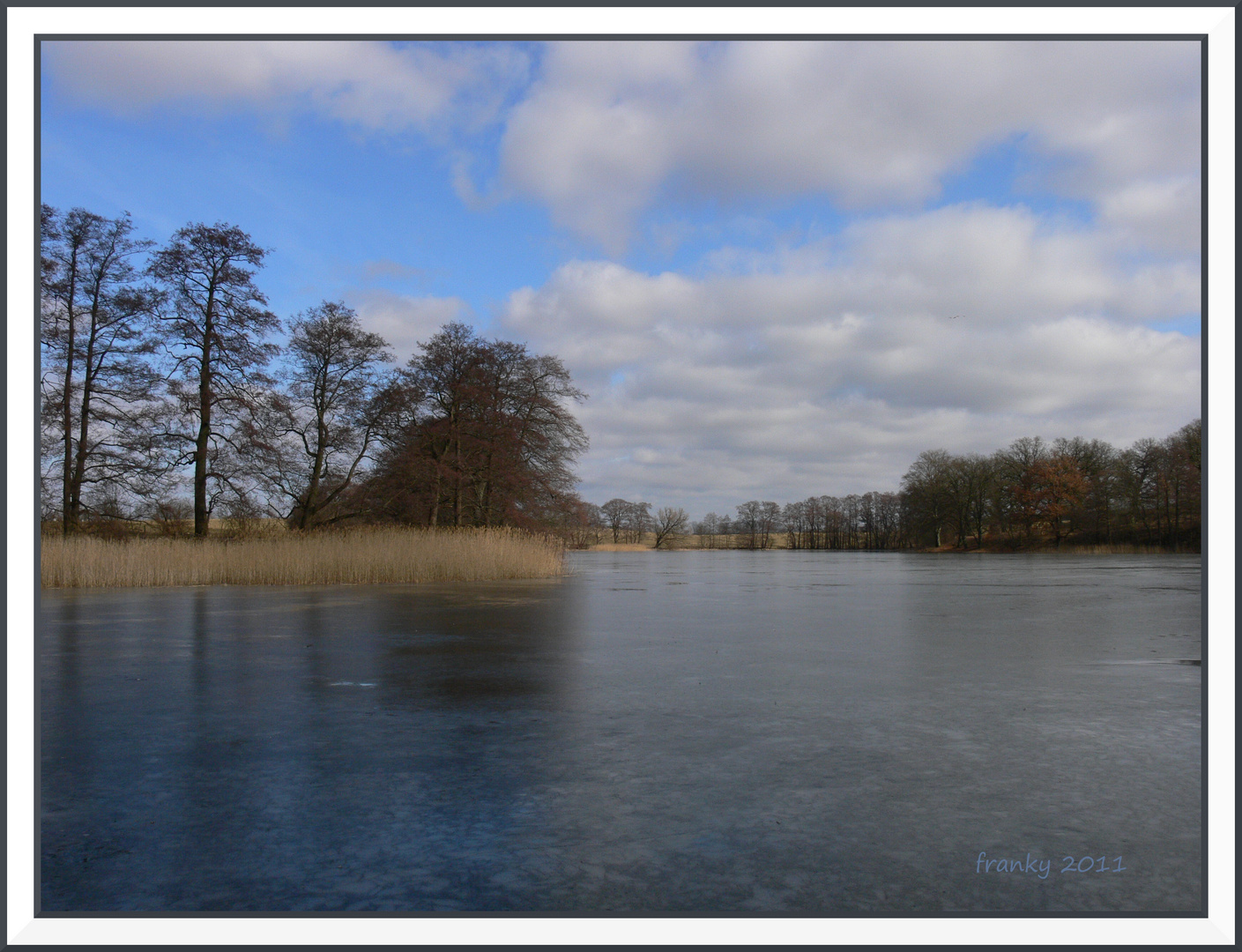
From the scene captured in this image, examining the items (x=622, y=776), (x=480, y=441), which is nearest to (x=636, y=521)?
(x=480, y=441)

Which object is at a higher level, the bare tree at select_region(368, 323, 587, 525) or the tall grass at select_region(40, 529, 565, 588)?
the bare tree at select_region(368, 323, 587, 525)

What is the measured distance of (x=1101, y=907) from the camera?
2.24 meters

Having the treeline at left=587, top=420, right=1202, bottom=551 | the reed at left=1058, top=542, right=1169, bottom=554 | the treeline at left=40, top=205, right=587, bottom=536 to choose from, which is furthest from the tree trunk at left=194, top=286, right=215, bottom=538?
the reed at left=1058, top=542, right=1169, bottom=554

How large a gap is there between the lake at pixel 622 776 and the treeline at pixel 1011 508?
80.9 ft

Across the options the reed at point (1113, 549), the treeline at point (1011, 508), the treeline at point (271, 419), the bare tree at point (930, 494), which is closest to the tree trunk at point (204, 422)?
the treeline at point (271, 419)

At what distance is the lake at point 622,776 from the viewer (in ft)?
7.68

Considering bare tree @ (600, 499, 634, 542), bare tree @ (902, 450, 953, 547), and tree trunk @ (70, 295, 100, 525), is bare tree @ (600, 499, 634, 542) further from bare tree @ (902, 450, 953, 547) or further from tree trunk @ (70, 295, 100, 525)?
tree trunk @ (70, 295, 100, 525)

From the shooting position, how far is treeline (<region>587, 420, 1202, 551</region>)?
141 ft

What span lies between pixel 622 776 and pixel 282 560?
16241 mm

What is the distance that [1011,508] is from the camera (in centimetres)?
5859

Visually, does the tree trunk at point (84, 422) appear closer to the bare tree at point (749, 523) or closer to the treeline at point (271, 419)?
the treeline at point (271, 419)

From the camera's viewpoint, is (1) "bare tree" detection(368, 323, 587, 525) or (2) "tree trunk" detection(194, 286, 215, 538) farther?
(1) "bare tree" detection(368, 323, 587, 525)

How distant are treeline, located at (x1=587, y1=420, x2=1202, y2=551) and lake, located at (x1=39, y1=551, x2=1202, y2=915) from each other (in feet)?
80.9
